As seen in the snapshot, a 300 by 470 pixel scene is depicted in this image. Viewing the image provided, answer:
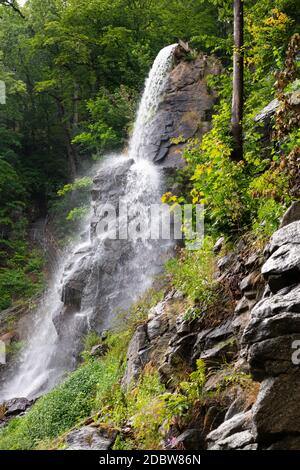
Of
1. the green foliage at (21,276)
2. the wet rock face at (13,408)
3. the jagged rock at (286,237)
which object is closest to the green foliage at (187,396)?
the jagged rock at (286,237)

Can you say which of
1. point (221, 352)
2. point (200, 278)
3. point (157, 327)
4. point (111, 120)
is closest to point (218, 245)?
point (200, 278)

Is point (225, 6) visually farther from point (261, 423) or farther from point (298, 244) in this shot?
point (261, 423)

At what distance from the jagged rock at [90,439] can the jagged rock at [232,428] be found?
1.75 m

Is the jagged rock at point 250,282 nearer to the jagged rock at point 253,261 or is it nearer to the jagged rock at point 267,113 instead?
the jagged rock at point 253,261

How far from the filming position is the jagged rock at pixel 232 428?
4.63 metres

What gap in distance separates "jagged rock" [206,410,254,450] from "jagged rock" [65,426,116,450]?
175cm

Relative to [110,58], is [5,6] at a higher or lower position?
higher

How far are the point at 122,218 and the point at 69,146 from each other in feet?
35.8

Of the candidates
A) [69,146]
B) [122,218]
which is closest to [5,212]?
[69,146]

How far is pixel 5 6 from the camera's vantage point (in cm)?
2572

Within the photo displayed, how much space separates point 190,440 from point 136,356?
10.7ft

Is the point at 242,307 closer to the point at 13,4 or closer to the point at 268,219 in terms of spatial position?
the point at 268,219

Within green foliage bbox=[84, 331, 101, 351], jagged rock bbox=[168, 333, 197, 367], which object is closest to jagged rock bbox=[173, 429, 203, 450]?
jagged rock bbox=[168, 333, 197, 367]

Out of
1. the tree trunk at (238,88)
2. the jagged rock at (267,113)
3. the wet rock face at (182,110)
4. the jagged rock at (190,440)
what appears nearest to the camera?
the jagged rock at (190,440)
